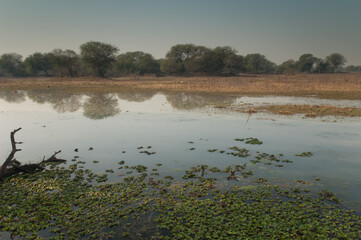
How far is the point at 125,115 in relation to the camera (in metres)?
29.0

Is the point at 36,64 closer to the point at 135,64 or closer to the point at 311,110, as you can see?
the point at 135,64

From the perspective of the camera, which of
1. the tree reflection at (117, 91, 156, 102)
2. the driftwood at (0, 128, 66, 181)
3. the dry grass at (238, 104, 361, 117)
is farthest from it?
the tree reflection at (117, 91, 156, 102)

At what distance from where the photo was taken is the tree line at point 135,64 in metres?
107

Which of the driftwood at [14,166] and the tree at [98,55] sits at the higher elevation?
the tree at [98,55]

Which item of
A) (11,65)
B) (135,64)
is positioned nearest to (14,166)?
(135,64)

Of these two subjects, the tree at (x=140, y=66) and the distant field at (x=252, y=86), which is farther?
the tree at (x=140, y=66)

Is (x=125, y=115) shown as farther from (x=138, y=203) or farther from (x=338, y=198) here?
(x=338, y=198)

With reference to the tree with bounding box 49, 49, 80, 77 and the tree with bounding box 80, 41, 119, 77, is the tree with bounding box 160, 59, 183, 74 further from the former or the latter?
the tree with bounding box 49, 49, 80, 77

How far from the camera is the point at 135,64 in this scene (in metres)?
147

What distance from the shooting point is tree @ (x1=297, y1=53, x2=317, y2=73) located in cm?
17525

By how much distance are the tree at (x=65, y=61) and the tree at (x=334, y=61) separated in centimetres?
15247

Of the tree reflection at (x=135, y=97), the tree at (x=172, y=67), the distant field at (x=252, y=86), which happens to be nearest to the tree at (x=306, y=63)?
the tree at (x=172, y=67)

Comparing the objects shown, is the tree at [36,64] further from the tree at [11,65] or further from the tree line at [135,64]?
the tree at [11,65]

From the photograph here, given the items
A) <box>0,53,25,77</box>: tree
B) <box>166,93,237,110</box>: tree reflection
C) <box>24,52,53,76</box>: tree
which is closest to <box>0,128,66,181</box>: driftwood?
<box>166,93,237,110</box>: tree reflection
